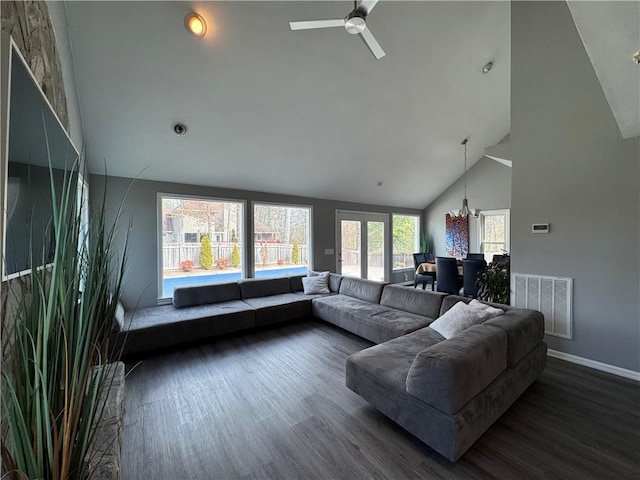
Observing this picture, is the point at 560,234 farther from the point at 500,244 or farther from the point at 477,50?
→ the point at 500,244

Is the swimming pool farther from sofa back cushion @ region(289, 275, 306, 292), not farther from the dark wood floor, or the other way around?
the dark wood floor

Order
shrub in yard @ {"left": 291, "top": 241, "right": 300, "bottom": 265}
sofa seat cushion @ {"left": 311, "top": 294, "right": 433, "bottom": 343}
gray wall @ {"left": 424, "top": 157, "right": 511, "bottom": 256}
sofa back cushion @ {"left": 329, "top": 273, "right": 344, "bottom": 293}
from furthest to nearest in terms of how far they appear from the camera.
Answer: gray wall @ {"left": 424, "top": 157, "right": 511, "bottom": 256} → shrub in yard @ {"left": 291, "top": 241, "right": 300, "bottom": 265} → sofa back cushion @ {"left": 329, "top": 273, "right": 344, "bottom": 293} → sofa seat cushion @ {"left": 311, "top": 294, "right": 433, "bottom": 343}

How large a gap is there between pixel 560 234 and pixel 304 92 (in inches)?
137

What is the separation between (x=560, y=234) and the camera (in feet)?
9.77

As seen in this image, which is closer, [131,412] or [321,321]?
[131,412]

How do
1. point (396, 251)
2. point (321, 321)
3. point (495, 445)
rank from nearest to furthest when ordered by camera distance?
point (495, 445) < point (321, 321) < point (396, 251)

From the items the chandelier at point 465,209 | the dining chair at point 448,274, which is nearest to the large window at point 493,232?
the chandelier at point 465,209

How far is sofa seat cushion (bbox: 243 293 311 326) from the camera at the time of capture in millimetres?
3869

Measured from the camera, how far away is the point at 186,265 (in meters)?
4.52

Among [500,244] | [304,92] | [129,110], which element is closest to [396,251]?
[500,244]

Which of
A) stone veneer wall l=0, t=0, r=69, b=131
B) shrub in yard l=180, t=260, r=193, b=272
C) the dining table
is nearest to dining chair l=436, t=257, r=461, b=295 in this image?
the dining table

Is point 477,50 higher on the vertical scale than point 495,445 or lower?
higher

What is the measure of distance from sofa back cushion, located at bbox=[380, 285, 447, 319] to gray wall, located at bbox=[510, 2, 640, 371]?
1.12m

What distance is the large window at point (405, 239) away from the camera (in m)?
7.66
